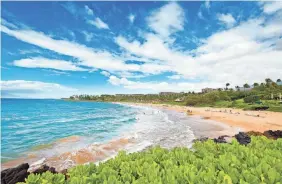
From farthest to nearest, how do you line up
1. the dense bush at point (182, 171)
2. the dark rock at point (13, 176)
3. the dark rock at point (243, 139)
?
1. the dark rock at point (243, 139)
2. the dark rock at point (13, 176)
3. the dense bush at point (182, 171)

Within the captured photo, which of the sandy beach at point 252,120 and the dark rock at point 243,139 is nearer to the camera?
the dark rock at point 243,139

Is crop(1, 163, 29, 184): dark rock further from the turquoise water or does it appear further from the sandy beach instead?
the sandy beach

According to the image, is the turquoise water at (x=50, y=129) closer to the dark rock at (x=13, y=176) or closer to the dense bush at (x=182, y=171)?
the dark rock at (x=13, y=176)

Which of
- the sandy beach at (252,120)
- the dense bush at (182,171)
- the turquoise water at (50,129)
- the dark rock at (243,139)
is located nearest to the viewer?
the dense bush at (182,171)

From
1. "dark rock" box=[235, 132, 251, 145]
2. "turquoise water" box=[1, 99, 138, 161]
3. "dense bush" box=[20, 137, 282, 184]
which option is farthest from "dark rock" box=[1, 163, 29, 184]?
"turquoise water" box=[1, 99, 138, 161]

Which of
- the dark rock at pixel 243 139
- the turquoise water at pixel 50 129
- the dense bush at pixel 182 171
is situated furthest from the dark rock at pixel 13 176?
the turquoise water at pixel 50 129

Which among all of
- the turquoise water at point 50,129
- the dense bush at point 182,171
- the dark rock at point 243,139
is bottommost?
the turquoise water at point 50,129

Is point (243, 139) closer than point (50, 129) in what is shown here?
Yes

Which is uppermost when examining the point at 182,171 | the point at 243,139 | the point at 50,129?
the point at 182,171

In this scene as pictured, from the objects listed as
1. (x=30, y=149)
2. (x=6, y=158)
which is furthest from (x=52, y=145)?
(x=6, y=158)

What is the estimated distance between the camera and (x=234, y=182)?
3.68 meters

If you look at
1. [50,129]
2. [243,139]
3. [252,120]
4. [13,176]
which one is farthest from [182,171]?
[252,120]

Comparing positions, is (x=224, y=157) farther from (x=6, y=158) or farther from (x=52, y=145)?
(x=52, y=145)

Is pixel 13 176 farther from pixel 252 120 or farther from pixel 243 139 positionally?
pixel 252 120
